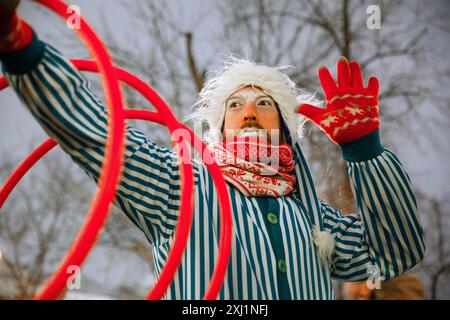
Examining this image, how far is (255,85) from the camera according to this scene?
2.39 meters

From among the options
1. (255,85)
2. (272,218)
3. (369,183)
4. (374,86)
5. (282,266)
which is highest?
(255,85)

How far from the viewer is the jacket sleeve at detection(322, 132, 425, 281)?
2.09m

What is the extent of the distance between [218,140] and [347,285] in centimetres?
272

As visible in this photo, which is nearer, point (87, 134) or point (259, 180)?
point (87, 134)

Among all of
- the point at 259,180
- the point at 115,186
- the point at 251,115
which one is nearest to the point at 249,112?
the point at 251,115

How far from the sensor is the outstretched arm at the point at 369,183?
2.07 meters

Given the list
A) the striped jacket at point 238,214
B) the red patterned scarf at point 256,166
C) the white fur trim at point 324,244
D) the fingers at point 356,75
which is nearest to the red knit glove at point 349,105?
the fingers at point 356,75

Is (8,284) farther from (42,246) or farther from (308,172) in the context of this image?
(308,172)

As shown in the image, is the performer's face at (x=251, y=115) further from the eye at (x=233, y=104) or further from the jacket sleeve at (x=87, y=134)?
the jacket sleeve at (x=87, y=134)

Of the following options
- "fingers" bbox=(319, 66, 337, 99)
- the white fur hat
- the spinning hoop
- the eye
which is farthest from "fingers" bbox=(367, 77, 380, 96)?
the spinning hoop

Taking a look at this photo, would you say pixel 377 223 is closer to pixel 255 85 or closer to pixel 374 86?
pixel 374 86

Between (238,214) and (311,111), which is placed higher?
(311,111)

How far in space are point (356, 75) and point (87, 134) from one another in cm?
95
